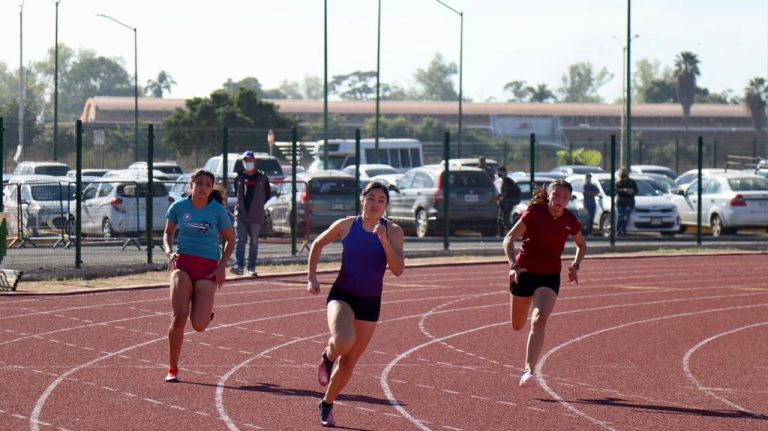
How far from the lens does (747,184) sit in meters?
33.5

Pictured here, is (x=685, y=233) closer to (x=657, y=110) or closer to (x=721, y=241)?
(x=721, y=241)

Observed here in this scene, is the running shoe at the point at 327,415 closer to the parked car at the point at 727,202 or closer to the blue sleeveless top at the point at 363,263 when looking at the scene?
the blue sleeveless top at the point at 363,263

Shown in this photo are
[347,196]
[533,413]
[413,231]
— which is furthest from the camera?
[413,231]

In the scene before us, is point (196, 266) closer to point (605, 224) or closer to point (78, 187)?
point (78, 187)

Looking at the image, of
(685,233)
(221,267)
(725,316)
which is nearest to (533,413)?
(221,267)

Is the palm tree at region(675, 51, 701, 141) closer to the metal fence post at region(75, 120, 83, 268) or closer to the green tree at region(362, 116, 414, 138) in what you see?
the green tree at region(362, 116, 414, 138)

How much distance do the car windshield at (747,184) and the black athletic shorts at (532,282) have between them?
22054 millimetres

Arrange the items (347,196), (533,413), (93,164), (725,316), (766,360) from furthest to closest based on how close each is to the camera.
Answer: (347,196) → (93,164) → (725,316) → (766,360) → (533,413)

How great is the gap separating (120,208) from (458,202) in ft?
26.4

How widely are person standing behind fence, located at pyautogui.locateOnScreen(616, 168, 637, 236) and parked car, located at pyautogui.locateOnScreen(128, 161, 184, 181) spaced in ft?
33.1

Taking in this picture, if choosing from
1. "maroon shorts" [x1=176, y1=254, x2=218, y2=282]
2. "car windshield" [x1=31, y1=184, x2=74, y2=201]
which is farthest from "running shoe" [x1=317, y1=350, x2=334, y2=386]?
"car windshield" [x1=31, y1=184, x2=74, y2=201]

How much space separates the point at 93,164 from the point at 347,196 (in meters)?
6.75

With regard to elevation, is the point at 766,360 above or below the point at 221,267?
below

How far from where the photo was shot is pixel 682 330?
52.9 ft
